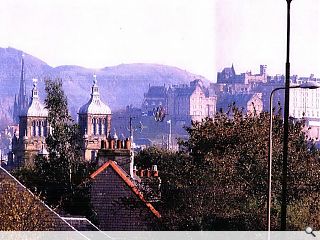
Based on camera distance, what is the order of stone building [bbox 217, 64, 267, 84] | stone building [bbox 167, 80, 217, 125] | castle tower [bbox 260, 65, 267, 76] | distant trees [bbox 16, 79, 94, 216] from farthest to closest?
stone building [bbox 167, 80, 217, 125], stone building [bbox 217, 64, 267, 84], castle tower [bbox 260, 65, 267, 76], distant trees [bbox 16, 79, 94, 216]

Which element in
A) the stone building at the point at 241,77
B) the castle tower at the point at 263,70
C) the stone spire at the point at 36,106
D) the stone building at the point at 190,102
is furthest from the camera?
the stone spire at the point at 36,106

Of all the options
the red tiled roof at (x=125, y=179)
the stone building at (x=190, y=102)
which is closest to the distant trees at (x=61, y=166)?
the red tiled roof at (x=125, y=179)

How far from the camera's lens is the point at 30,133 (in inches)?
1715

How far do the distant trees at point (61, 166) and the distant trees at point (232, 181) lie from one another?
2.84 metres

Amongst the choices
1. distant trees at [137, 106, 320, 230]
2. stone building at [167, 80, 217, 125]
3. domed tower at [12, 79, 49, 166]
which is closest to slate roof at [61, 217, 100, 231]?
distant trees at [137, 106, 320, 230]

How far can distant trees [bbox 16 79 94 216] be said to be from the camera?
967 inches

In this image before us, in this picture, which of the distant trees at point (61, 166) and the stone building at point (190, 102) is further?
the stone building at point (190, 102)

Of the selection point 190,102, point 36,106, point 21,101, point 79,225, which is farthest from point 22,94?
point 79,225

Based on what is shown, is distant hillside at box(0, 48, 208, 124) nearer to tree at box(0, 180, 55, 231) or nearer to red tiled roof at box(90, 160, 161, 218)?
red tiled roof at box(90, 160, 161, 218)

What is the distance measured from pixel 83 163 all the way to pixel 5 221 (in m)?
14.9

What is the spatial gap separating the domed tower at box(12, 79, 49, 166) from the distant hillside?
0.70 m

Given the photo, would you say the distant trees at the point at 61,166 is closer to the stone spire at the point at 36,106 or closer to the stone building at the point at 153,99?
the stone spire at the point at 36,106

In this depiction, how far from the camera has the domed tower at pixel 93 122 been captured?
34.0 meters

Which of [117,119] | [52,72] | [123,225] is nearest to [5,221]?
[123,225]
